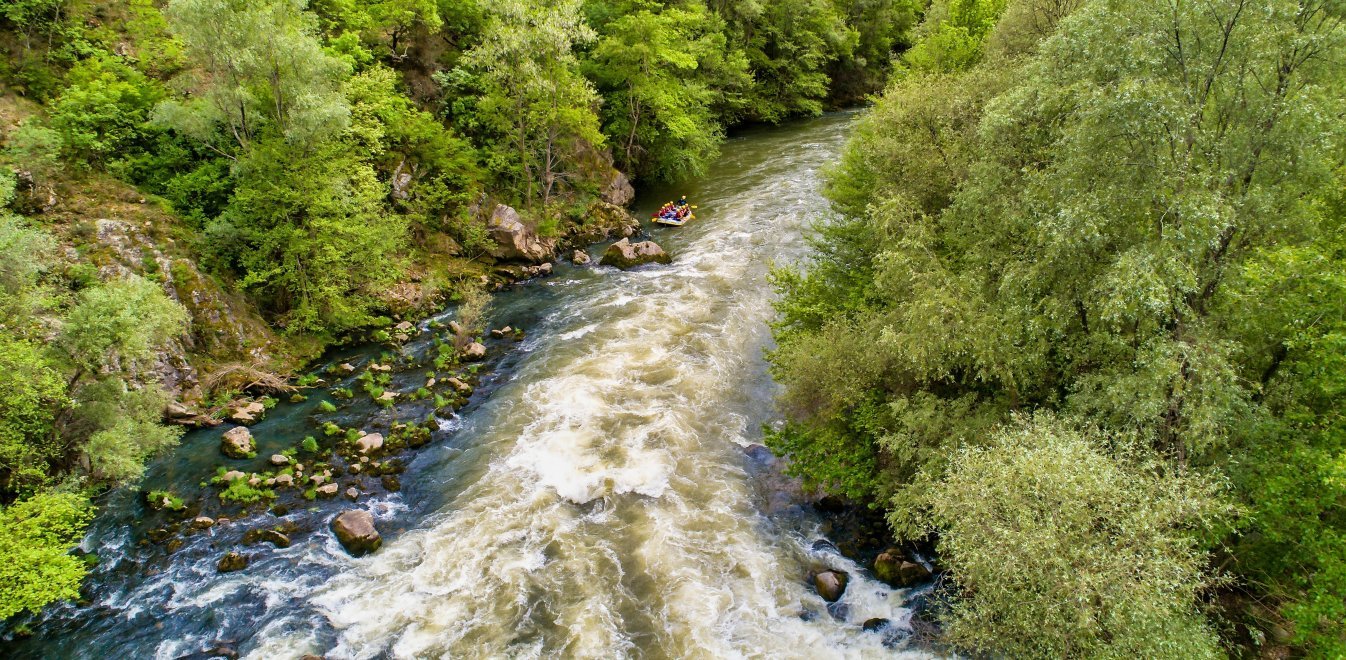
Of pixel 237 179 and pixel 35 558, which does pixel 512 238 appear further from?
pixel 35 558

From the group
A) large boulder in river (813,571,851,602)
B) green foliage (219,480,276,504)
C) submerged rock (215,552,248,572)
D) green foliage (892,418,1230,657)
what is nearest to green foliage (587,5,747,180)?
green foliage (219,480,276,504)

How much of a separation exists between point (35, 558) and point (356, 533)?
601 cm

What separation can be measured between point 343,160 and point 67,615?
1680cm

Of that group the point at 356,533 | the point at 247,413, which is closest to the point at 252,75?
the point at 247,413

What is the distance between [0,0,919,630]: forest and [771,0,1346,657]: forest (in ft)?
62.6

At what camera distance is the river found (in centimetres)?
1422

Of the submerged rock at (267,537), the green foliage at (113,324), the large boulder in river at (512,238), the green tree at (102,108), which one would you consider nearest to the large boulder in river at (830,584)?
the submerged rock at (267,537)

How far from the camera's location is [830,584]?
1556 centimetres

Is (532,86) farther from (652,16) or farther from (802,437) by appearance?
(802,437)

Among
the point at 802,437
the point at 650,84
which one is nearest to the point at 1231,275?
the point at 802,437

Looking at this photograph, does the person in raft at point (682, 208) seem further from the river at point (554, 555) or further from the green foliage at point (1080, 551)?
the green foliage at point (1080, 551)

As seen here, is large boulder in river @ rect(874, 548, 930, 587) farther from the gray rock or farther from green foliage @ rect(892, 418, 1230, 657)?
the gray rock

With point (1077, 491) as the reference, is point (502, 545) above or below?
below

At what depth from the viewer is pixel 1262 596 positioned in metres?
11.1
